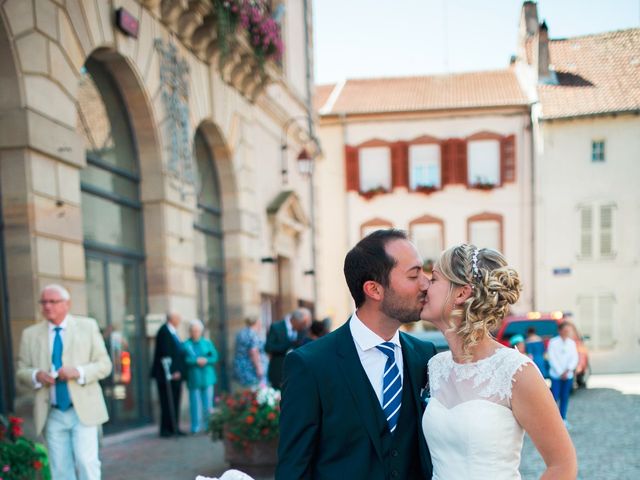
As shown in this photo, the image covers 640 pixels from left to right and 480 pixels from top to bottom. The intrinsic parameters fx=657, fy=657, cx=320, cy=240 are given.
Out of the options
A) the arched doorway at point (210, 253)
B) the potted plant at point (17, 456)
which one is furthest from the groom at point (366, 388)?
the arched doorway at point (210, 253)

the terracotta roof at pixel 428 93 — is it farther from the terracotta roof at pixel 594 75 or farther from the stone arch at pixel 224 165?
the stone arch at pixel 224 165

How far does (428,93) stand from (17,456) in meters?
23.5

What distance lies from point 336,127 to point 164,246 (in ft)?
53.8

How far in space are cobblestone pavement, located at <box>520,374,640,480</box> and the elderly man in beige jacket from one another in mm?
4035

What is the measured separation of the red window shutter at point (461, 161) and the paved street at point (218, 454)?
46.8 ft

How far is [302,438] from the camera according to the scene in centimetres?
235

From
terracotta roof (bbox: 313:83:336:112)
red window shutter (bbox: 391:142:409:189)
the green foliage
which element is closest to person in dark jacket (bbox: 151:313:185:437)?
the green foliage

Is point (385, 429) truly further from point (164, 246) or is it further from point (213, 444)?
point (164, 246)

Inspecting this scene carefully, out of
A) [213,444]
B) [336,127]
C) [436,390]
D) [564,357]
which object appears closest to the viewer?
[436,390]

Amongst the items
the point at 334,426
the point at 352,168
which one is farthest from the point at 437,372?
the point at 352,168

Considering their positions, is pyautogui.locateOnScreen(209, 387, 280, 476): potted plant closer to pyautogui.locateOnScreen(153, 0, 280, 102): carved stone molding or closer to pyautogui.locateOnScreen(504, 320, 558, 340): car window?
pyautogui.locateOnScreen(153, 0, 280, 102): carved stone molding

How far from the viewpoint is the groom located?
92.0 inches

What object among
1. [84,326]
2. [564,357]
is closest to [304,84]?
[564,357]

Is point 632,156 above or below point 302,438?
above
